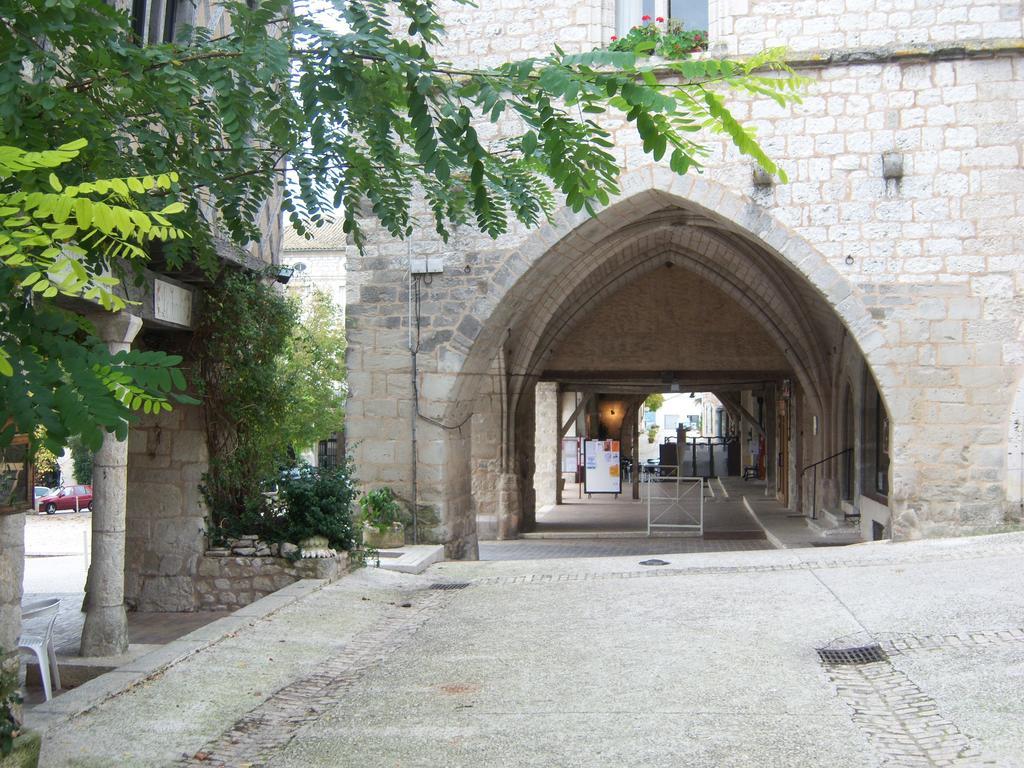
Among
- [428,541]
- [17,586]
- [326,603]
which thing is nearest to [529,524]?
[428,541]

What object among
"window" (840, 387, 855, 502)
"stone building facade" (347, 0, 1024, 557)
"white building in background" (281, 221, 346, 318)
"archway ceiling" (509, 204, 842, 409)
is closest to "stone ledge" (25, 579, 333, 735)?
"stone building facade" (347, 0, 1024, 557)

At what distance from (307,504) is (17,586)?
9.03 feet

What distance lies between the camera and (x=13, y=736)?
122 inches

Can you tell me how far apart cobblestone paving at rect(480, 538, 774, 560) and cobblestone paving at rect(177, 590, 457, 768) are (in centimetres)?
586

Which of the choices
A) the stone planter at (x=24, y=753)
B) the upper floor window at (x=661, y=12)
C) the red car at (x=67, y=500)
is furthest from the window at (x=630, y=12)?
the red car at (x=67, y=500)

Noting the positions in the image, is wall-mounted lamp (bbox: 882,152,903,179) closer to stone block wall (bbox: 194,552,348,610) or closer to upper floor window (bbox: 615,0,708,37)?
upper floor window (bbox: 615,0,708,37)

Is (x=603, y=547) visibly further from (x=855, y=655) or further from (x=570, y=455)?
(x=855, y=655)

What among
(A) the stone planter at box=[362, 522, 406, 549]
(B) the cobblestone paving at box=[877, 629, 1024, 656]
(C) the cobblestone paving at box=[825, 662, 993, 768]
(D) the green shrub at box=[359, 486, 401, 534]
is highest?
(D) the green shrub at box=[359, 486, 401, 534]

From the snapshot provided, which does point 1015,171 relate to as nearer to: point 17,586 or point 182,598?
point 182,598

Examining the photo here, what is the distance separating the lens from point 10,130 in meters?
2.94

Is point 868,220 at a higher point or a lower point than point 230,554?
higher

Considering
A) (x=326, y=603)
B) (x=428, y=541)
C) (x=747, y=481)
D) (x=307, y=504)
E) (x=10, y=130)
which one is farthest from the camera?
(x=747, y=481)

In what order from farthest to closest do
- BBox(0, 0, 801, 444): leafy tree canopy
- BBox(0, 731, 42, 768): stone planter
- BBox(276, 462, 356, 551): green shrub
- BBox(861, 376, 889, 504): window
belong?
BBox(861, 376, 889, 504): window < BBox(276, 462, 356, 551): green shrub < BBox(0, 731, 42, 768): stone planter < BBox(0, 0, 801, 444): leafy tree canopy

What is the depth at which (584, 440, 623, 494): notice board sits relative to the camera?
17.4 meters
